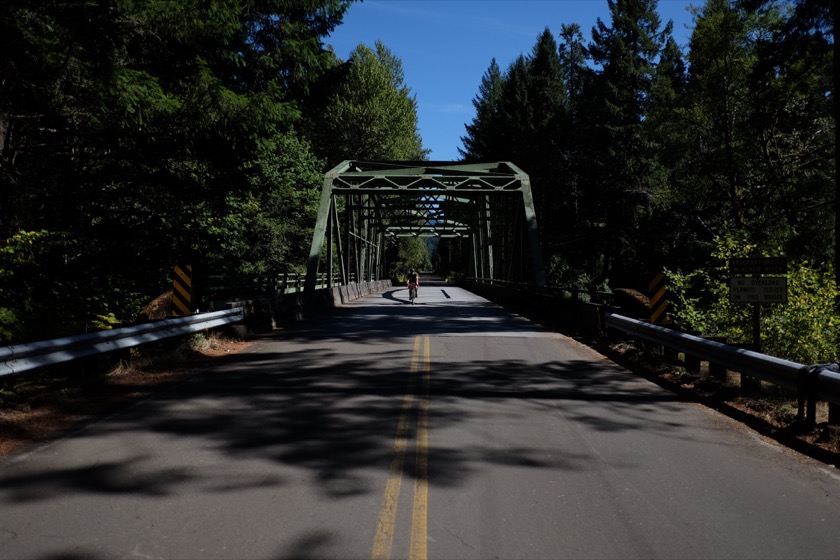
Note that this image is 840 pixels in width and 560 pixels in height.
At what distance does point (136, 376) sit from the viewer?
30.9 feet

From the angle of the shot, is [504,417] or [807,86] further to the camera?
[807,86]

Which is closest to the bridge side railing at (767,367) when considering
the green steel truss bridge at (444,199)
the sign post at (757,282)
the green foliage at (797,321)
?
the sign post at (757,282)

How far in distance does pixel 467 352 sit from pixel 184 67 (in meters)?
8.19

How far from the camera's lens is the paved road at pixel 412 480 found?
381cm

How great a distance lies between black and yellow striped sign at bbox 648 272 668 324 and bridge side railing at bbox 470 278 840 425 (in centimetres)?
77

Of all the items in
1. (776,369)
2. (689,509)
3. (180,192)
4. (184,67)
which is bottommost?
(689,509)

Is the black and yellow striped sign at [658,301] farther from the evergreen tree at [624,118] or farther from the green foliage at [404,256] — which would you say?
the green foliage at [404,256]

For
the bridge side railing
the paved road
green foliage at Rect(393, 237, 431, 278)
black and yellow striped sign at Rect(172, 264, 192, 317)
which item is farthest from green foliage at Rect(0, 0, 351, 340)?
green foliage at Rect(393, 237, 431, 278)

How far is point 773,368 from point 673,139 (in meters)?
Result: 24.4

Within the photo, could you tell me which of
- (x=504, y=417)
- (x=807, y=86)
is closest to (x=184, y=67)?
(x=504, y=417)

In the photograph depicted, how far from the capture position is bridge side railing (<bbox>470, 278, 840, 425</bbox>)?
6250 millimetres

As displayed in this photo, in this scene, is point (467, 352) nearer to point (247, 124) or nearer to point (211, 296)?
point (247, 124)

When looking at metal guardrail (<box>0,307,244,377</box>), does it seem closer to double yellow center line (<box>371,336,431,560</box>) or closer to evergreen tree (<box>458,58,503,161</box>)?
double yellow center line (<box>371,336,431,560</box>)

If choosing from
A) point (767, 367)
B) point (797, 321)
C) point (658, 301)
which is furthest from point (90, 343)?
point (797, 321)
